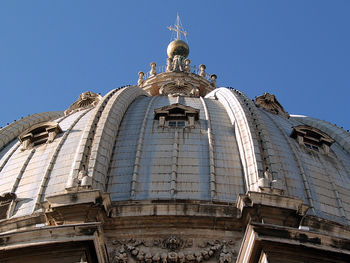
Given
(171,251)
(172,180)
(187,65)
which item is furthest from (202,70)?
(171,251)

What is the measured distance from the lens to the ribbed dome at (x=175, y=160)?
3122cm

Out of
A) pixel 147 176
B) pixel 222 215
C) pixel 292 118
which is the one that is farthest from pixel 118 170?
pixel 292 118

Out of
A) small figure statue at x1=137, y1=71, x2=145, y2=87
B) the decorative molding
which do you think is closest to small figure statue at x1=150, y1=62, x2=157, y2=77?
small figure statue at x1=137, y1=71, x2=145, y2=87

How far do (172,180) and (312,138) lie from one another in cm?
980

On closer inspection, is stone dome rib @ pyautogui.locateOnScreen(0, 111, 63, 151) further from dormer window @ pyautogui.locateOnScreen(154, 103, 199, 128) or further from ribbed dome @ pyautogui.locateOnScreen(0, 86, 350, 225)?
dormer window @ pyautogui.locateOnScreen(154, 103, 199, 128)

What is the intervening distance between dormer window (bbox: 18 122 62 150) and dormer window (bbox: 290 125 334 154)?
38.7 feet

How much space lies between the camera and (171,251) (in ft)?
86.5

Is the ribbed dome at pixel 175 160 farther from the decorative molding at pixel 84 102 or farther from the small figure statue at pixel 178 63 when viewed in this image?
the small figure statue at pixel 178 63

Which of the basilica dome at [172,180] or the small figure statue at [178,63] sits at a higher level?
the small figure statue at [178,63]

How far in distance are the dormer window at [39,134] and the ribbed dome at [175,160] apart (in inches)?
13.3

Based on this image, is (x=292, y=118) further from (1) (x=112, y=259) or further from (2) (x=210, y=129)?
(1) (x=112, y=259)

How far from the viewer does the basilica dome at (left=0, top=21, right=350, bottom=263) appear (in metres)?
26.2

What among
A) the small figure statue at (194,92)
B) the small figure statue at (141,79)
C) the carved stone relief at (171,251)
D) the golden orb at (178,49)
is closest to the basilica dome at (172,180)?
the carved stone relief at (171,251)

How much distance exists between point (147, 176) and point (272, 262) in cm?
1023
